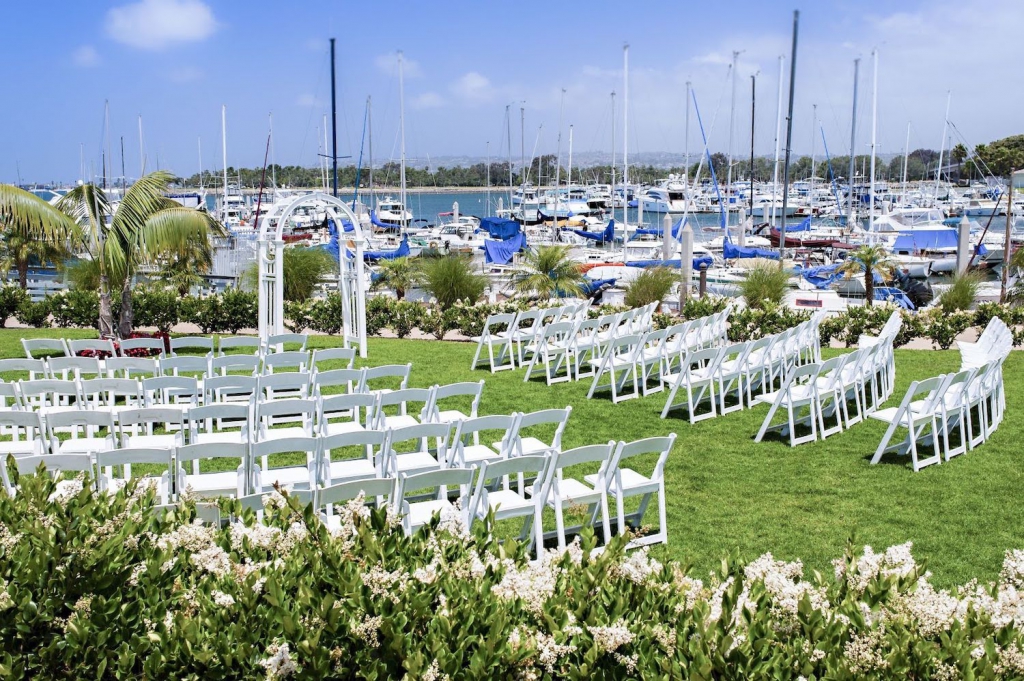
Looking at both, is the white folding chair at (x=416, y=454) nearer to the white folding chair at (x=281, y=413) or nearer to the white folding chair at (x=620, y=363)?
the white folding chair at (x=281, y=413)

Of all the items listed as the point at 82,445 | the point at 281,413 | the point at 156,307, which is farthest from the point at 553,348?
the point at 156,307

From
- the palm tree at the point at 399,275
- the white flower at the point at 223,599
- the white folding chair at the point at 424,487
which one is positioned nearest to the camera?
the white flower at the point at 223,599

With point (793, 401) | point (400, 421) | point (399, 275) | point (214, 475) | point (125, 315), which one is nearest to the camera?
point (214, 475)

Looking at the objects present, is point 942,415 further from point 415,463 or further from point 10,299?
point 10,299

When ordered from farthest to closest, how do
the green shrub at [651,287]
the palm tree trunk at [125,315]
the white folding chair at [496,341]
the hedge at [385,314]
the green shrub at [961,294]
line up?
the green shrub at [651,287] → the green shrub at [961,294] → the hedge at [385,314] → the palm tree trunk at [125,315] → the white folding chair at [496,341]

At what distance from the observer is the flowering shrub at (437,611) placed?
128 inches

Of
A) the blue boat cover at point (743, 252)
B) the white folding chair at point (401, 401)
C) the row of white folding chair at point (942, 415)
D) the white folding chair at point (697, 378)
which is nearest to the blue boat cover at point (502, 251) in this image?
the blue boat cover at point (743, 252)

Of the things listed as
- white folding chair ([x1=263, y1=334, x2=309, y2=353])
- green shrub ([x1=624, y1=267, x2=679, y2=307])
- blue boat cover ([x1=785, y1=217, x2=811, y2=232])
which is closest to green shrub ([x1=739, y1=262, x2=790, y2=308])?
green shrub ([x1=624, y1=267, x2=679, y2=307])

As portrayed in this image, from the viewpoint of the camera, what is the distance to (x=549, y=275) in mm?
19250

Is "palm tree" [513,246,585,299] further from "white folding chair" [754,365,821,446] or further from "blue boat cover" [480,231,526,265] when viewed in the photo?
"blue boat cover" [480,231,526,265]

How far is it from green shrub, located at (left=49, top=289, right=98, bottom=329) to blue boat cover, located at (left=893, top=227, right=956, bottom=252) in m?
37.5

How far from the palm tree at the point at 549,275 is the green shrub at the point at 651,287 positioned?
1.33 metres

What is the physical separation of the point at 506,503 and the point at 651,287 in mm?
12570

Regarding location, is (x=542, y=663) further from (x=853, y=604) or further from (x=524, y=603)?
(x=853, y=604)
